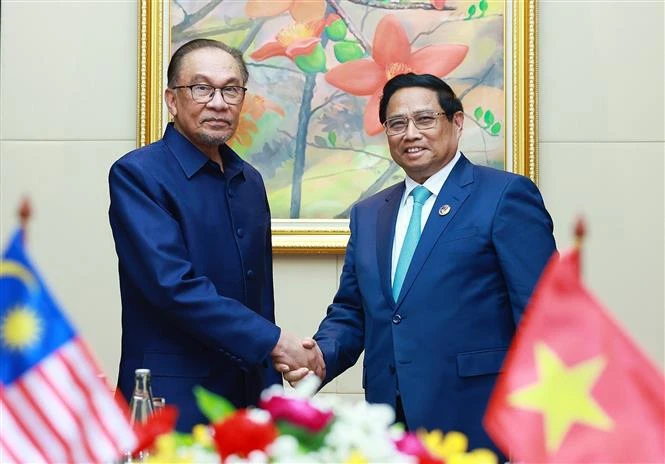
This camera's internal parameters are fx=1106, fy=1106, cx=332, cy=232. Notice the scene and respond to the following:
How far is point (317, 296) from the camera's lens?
4.08m

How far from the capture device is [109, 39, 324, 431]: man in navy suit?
115 inches

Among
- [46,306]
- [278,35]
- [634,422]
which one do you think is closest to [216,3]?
[278,35]

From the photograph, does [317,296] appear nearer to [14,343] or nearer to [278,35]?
[278,35]

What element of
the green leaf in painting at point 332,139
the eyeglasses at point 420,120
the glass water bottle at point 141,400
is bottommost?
the glass water bottle at point 141,400

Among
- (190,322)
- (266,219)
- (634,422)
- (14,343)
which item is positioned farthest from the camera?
(266,219)

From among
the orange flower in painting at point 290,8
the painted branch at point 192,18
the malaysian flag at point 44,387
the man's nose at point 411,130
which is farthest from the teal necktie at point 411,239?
the malaysian flag at point 44,387

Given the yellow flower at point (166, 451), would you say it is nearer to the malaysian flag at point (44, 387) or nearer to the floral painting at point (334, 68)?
the malaysian flag at point (44, 387)

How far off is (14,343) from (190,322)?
1.33 m

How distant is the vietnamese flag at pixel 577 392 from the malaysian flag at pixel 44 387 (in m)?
0.55

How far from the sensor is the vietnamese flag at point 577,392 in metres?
1.42

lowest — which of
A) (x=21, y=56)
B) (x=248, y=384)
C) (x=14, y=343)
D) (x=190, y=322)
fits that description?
(x=248, y=384)

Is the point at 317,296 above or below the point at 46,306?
below

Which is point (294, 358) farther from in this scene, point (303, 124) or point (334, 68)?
point (334, 68)

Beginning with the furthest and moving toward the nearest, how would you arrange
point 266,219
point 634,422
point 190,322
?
point 266,219
point 190,322
point 634,422
